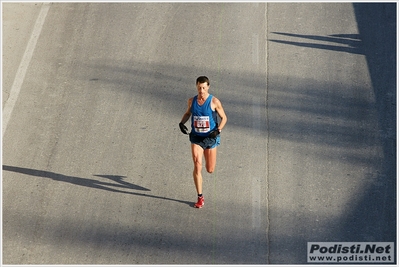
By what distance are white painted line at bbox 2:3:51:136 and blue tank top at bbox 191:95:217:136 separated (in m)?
3.88

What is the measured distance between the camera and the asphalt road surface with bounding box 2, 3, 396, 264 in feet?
39.4

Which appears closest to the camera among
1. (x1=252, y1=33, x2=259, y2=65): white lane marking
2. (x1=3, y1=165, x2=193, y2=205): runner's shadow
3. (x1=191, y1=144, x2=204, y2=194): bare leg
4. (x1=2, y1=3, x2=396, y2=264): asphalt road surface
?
(x1=191, y1=144, x2=204, y2=194): bare leg

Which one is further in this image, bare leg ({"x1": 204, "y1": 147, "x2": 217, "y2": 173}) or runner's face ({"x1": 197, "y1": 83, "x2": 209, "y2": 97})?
bare leg ({"x1": 204, "y1": 147, "x2": 217, "y2": 173})

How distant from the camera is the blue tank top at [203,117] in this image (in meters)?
11.7

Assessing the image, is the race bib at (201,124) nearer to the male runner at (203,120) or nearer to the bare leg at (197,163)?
the male runner at (203,120)

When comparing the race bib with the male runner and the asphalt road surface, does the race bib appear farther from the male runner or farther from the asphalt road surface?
the asphalt road surface

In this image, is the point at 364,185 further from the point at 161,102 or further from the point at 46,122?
the point at 46,122

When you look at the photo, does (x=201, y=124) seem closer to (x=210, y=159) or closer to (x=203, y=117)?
(x=203, y=117)

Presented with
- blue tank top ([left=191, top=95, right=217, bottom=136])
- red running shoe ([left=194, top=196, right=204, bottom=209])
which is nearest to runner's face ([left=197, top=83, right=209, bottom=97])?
blue tank top ([left=191, top=95, right=217, bottom=136])

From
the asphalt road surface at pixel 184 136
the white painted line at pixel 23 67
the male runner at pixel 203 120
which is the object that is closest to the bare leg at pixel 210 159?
the male runner at pixel 203 120

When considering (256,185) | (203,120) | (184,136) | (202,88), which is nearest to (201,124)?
(203,120)

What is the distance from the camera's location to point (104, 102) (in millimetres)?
14688

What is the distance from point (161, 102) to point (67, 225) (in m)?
3.31

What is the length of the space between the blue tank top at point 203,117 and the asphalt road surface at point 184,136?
1.27 meters
